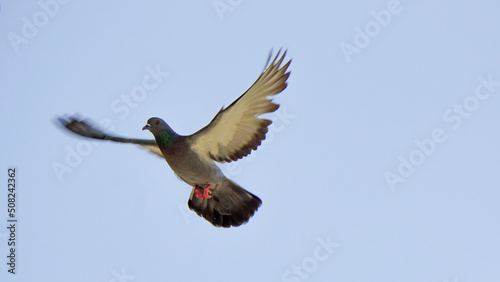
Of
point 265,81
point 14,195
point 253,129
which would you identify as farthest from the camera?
point 14,195

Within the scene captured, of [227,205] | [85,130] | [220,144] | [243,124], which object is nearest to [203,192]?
[227,205]

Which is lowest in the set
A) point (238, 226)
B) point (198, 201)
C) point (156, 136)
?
point (238, 226)

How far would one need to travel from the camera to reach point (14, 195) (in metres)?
13.7

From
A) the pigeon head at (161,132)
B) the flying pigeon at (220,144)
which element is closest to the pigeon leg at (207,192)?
the flying pigeon at (220,144)

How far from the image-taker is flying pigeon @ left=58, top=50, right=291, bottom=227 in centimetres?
1065

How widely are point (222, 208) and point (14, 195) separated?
4529 millimetres

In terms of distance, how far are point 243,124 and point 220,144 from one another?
655 mm

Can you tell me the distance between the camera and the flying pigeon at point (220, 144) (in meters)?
10.6

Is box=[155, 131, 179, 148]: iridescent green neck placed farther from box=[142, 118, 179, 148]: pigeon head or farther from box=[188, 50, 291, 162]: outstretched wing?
box=[188, 50, 291, 162]: outstretched wing

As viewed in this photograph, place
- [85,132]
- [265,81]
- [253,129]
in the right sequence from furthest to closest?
[85,132], [253,129], [265,81]

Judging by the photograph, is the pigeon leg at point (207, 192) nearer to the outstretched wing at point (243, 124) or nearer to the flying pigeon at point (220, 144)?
the flying pigeon at point (220, 144)

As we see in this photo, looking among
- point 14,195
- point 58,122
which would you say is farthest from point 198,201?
point 14,195

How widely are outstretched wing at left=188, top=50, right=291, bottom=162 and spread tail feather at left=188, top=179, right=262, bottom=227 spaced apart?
2.59ft

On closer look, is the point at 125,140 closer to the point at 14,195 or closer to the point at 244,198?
the point at 244,198
